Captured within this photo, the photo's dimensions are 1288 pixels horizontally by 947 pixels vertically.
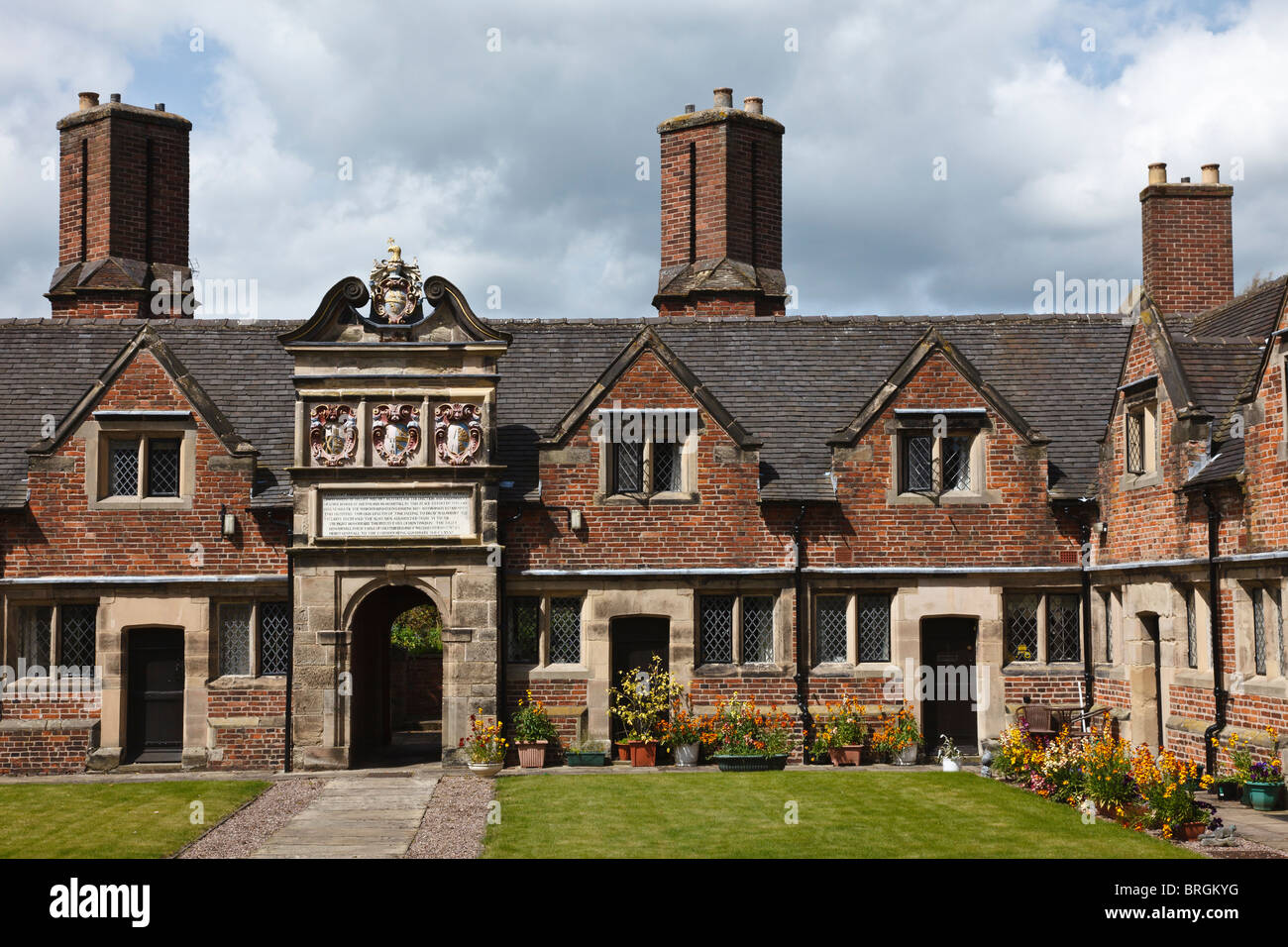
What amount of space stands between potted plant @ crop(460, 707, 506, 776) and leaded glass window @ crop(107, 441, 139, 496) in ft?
23.6

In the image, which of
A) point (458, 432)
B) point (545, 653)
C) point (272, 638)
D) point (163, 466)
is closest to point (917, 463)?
point (545, 653)

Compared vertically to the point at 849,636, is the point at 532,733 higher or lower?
lower

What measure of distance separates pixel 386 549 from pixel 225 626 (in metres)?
3.30

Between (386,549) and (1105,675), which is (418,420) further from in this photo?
(1105,675)

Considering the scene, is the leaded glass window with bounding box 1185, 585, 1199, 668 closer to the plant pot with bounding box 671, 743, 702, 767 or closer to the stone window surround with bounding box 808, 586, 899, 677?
the stone window surround with bounding box 808, 586, 899, 677

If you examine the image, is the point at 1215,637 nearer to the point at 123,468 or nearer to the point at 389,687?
the point at 389,687

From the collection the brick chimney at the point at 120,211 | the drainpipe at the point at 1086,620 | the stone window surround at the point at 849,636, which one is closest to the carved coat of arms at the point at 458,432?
the stone window surround at the point at 849,636

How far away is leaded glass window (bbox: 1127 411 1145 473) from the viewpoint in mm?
22344

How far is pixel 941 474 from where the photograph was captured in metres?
24.3

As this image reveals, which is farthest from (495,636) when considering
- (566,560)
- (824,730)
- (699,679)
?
(824,730)

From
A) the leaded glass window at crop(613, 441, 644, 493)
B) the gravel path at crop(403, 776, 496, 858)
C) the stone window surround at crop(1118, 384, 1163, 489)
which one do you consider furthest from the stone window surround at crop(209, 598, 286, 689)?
the stone window surround at crop(1118, 384, 1163, 489)

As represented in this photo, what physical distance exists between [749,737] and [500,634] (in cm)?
439

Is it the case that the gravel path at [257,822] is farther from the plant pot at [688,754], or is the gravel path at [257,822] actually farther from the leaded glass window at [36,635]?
the plant pot at [688,754]

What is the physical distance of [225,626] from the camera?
24016 mm
